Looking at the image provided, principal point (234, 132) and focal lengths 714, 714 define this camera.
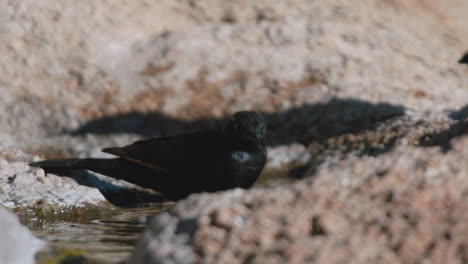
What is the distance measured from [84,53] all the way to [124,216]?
3282mm

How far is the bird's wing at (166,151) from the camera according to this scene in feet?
17.3

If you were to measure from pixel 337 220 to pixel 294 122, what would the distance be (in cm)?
481

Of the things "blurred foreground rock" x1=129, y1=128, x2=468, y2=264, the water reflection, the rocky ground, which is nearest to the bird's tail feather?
the rocky ground

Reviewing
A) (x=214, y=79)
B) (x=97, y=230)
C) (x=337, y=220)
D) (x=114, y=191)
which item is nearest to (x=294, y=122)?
(x=214, y=79)

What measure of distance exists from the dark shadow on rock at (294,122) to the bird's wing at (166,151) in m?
1.83

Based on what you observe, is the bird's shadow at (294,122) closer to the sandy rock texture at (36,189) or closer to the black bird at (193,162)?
the black bird at (193,162)

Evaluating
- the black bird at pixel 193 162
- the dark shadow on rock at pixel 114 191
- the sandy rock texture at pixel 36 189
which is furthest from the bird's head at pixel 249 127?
the sandy rock texture at pixel 36 189

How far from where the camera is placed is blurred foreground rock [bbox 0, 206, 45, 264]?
282cm

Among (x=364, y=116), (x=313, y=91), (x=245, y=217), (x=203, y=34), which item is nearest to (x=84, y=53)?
(x=203, y=34)

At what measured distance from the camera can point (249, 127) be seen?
5090mm

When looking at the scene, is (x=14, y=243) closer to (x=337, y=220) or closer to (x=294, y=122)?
(x=337, y=220)

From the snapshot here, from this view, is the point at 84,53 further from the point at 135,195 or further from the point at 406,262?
the point at 406,262

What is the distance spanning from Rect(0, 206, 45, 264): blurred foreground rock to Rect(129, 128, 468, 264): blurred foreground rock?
51 cm

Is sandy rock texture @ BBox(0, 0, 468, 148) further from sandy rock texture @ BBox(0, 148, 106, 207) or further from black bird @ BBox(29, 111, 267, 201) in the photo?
sandy rock texture @ BBox(0, 148, 106, 207)
